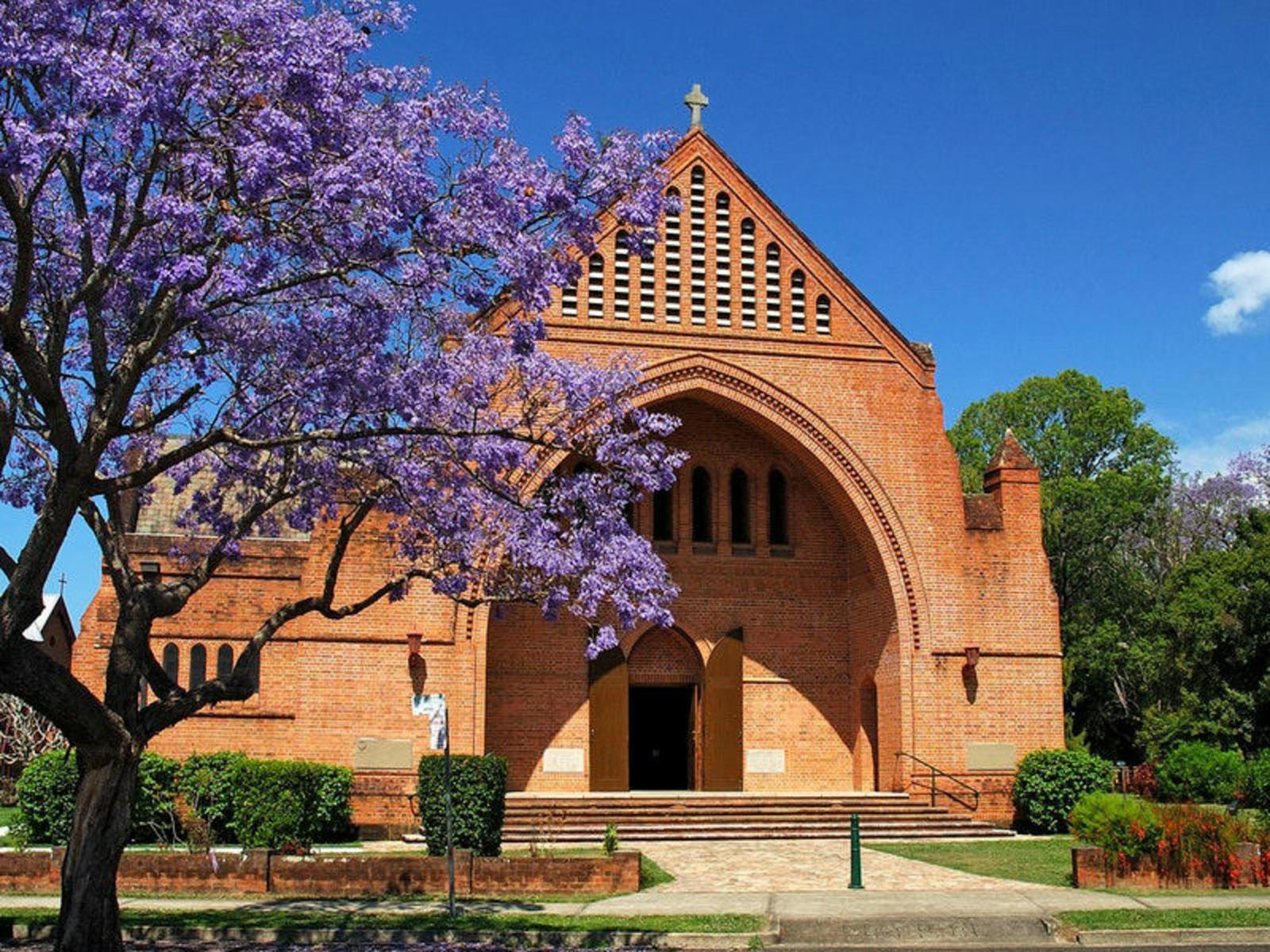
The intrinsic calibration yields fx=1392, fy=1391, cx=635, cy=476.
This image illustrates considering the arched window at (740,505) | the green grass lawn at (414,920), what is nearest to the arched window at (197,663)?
the arched window at (740,505)

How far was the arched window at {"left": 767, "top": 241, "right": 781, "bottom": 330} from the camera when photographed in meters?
26.7

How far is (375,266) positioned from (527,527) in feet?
12.4

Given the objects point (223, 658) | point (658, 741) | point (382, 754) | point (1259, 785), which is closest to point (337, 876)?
point (382, 754)

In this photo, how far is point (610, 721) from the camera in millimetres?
27062

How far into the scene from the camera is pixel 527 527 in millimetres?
14344

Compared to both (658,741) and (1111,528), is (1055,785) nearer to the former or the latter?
(658,741)

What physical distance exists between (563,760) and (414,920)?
1209 centimetres

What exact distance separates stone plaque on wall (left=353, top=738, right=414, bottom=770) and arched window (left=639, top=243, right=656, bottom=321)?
8.93m

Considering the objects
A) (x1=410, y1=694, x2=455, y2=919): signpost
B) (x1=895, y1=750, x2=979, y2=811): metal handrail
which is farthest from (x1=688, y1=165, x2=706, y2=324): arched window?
(x1=410, y1=694, x2=455, y2=919): signpost

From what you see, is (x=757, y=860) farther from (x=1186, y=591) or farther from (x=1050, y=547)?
(x=1050, y=547)

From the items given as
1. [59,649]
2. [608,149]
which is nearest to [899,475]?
[608,149]

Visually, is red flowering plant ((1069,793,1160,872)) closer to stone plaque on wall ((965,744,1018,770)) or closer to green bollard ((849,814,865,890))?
green bollard ((849,814,865,890))

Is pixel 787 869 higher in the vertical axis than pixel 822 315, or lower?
lower

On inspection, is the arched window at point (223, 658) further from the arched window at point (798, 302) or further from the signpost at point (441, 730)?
the arched window at point (798, 302)
